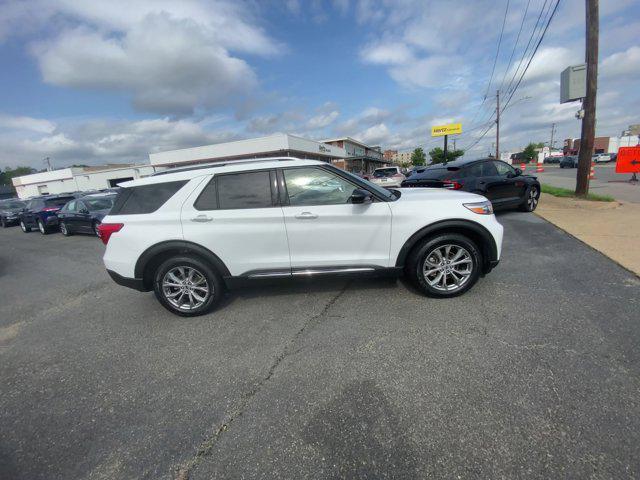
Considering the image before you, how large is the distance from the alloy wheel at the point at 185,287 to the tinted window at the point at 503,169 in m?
7.81

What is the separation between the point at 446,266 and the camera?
12.0 feet

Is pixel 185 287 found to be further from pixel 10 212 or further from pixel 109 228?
pixel 10 212

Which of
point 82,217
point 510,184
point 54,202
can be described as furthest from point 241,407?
point 54,202

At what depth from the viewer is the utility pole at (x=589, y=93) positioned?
8695 mm

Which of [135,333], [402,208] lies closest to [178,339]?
[135,333]

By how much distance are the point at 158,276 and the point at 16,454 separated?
1880mm

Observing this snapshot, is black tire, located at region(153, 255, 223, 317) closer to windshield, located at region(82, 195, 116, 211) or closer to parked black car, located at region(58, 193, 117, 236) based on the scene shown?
parked black car, located at region(58, 193, 117, 236)

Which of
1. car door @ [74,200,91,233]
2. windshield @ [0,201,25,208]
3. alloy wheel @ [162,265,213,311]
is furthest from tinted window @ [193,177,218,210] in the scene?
windshield @ [0,201,25,208]

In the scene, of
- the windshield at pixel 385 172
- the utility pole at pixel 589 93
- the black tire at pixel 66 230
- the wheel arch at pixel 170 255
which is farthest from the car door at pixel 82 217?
the utility pole at pixel 589 93

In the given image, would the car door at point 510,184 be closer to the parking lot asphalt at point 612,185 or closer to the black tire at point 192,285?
the parking lot asphalt at point 612,185

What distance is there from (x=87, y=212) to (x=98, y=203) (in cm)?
43

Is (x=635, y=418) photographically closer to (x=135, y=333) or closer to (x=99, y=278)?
(x=135, y=333)

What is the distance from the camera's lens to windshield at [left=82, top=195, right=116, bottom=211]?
33.1ft

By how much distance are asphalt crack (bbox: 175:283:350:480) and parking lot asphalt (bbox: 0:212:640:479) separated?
0.5 inches
